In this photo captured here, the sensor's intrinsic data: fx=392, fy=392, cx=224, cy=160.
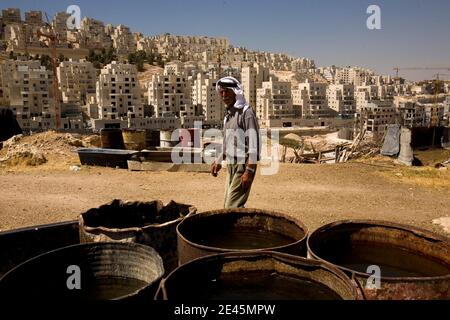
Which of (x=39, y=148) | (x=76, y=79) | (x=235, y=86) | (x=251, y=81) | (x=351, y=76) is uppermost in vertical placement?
(x=351, y=76)

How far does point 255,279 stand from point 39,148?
47.4ft

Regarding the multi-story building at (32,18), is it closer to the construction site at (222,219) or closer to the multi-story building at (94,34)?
the multi-story building at (94,34)

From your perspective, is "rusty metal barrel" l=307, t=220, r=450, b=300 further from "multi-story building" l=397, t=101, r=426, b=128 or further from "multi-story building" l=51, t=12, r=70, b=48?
"multi-story building" l=51, t=12, r=70, b=48

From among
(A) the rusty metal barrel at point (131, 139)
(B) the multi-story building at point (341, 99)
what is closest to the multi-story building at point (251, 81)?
(B) the multi-story building at point (341, 99)

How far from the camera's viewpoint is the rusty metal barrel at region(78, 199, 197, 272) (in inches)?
109

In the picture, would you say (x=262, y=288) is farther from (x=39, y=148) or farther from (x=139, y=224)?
(x=39, y=148)

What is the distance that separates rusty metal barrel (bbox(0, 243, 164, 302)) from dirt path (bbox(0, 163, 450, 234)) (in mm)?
4244

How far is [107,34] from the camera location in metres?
150

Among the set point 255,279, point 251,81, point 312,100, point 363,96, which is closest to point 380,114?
point 312,100

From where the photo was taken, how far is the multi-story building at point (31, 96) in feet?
185

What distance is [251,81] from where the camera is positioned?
89875 millimetres

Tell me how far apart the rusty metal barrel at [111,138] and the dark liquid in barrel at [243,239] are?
1093cm

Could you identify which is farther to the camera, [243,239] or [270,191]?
[270,191]

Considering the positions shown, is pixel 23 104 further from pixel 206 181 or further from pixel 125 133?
pixel 206 181
